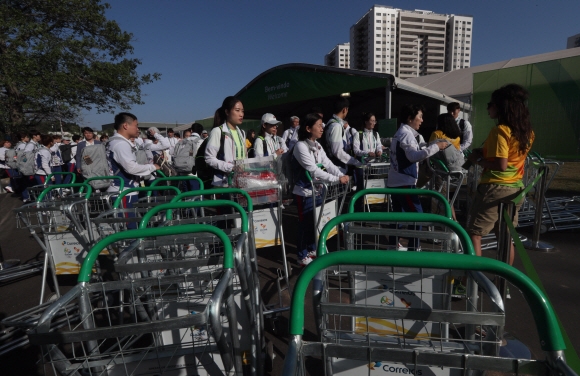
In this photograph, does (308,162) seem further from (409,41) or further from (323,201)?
(409,41)

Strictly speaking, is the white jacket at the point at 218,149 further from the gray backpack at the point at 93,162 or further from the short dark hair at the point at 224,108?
the gray backpack at the point at 93,162

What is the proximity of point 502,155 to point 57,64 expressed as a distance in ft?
64.4

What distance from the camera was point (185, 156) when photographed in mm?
7094

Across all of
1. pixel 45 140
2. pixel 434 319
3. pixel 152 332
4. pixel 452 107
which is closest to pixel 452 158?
pixel 452 107

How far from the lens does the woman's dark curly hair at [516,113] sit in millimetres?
2629

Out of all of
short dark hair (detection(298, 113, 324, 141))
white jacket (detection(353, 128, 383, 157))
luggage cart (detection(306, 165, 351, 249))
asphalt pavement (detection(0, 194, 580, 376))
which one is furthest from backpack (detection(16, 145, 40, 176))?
luggage cart (detection(306, 165, 351, 249))

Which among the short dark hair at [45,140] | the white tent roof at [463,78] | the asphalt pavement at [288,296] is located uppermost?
the white tent roof at [463,78]

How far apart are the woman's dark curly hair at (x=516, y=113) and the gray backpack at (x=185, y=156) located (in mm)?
5862

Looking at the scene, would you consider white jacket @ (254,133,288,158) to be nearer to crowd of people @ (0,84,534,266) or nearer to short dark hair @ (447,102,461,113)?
crowd of people @ (0,84,534,266)

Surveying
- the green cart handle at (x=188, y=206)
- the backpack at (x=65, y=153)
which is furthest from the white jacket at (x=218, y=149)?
the backpack at (x=65, y=153)

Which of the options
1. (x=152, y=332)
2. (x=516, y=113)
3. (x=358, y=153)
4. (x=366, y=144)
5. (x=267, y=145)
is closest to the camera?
(x=152, y=332)

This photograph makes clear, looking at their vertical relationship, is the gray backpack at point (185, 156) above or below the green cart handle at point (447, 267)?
above

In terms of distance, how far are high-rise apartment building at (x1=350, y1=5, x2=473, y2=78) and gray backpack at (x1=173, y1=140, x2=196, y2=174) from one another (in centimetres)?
11390

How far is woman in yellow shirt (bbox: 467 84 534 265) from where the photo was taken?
265 cm
